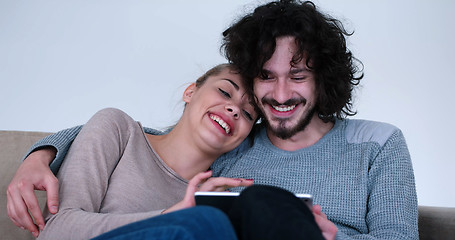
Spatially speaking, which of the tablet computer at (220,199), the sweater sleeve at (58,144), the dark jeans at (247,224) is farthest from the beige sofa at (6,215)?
the dark jeans at (247,224)

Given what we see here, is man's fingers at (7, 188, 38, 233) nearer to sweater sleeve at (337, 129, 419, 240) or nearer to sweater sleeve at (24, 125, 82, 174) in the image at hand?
sweater sleeve at (24, 125, 82, 174)

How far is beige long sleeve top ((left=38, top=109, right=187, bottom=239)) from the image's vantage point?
1.25m

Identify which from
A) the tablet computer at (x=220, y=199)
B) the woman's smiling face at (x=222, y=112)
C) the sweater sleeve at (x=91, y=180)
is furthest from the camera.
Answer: the woman's smiling face at (x=222, y=112)

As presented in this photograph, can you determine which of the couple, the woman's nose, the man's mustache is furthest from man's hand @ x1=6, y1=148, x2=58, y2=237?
the man's mustache

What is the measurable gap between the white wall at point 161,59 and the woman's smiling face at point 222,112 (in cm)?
102

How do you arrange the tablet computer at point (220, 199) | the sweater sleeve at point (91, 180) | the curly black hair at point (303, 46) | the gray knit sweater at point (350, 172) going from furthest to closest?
1. the curly black hair at point (303, 46)
2. the gray knit sweater at point (350, 172)
3. the sweater sleeve at point (91, 180)
4. the tablet computer at point (220, 199)

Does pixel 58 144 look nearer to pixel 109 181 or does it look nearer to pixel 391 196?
pixel 109 181

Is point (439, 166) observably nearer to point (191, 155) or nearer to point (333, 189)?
point (333, 189)

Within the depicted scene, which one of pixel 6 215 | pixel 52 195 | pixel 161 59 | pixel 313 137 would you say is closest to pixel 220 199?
pixel 52 195

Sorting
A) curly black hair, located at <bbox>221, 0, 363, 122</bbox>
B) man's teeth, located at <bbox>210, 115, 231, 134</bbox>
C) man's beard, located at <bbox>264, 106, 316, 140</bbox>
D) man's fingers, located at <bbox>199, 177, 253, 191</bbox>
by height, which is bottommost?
man's fingers, located at <bbox>199, 177, 253, 191</bbox>

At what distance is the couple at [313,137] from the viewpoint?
1.59 meters

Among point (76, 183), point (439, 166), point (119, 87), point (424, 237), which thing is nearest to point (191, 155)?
point (76, 183)

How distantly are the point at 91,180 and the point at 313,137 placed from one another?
2.92 feet

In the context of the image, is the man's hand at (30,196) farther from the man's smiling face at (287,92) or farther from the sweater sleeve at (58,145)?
the man's smiling face at (287,92)
